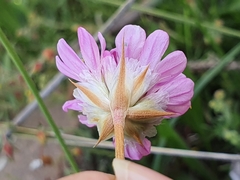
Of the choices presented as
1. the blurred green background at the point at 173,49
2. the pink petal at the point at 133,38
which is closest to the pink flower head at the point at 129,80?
the pink petal at the point at 133,38

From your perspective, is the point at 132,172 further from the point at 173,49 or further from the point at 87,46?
the point at 173,49

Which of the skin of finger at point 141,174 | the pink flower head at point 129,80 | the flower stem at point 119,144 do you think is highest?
the pink flower head at point 129,80

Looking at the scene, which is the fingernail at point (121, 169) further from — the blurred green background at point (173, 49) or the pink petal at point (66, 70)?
the blurred green background at point (173, 49)

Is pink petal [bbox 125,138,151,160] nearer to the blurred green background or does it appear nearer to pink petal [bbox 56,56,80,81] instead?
pink petal [bbox 56,56,80,81]

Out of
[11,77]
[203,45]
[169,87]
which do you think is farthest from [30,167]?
[169,87]

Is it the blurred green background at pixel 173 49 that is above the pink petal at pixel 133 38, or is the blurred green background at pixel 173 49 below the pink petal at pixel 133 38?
below

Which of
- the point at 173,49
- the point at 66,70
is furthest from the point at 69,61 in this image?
the point at 173,49

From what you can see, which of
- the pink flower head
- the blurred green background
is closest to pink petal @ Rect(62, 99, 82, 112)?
the pink flower head

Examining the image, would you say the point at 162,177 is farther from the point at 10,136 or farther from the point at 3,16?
the point at 3,16
